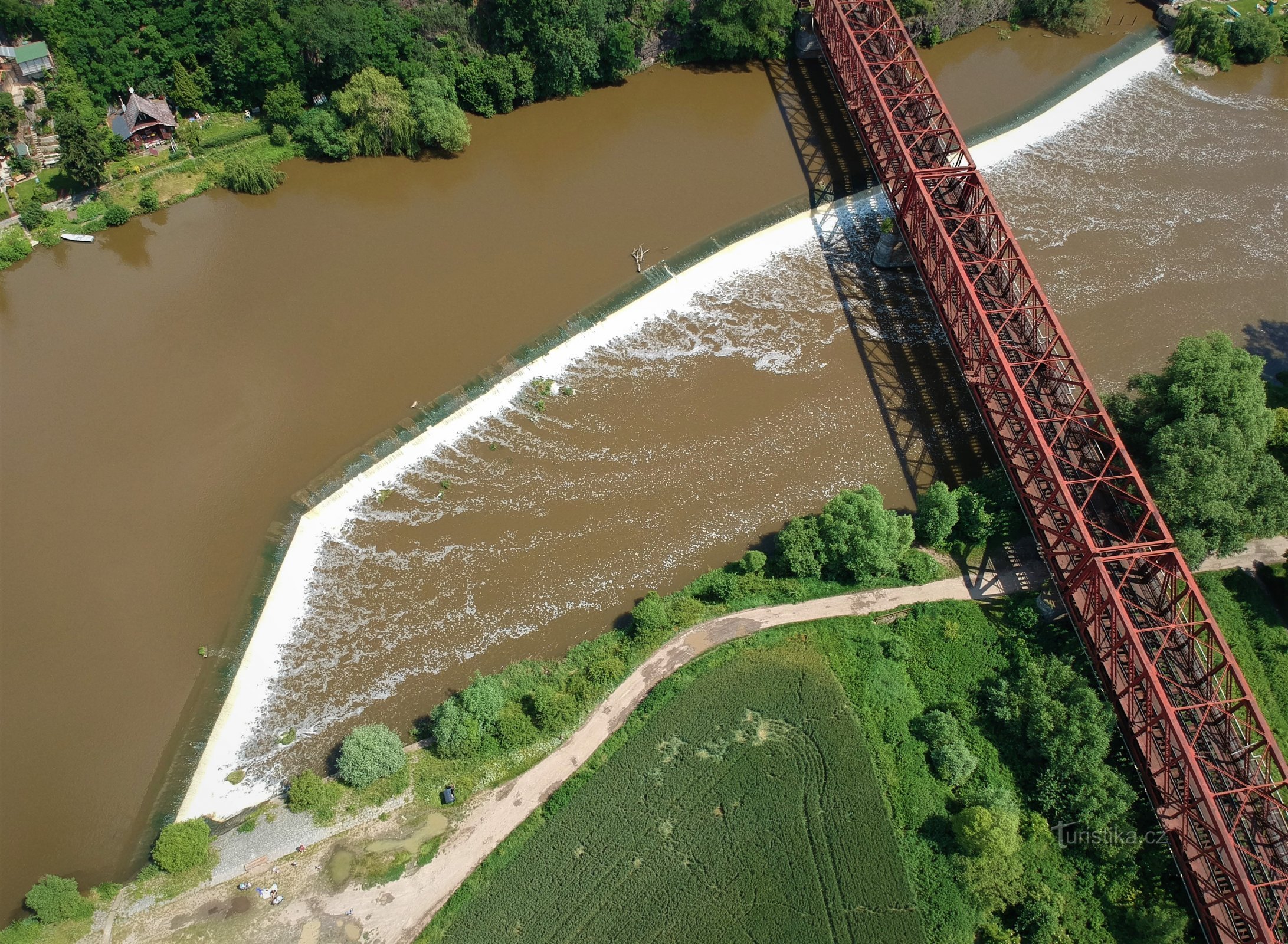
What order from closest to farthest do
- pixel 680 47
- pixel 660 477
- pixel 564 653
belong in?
pixel 564 653 < pixel 660 477 < pixel 680 47

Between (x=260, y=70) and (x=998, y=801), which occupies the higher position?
(x=260, y=70)

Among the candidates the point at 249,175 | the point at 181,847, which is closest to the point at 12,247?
the point at 249,175

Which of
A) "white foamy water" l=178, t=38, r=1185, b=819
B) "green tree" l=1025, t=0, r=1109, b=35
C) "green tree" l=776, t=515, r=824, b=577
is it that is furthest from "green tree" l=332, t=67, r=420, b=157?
"green tree" l=1025, t=0, r=1109, b=35

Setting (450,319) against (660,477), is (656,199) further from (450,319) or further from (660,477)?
(660,477)

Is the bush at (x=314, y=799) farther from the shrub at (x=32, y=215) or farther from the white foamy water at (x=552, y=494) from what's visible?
the shrub at (x=32, y=215)

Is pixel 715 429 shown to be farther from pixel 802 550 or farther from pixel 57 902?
pixel 57 902

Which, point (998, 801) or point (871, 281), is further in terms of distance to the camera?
point (871, 281)

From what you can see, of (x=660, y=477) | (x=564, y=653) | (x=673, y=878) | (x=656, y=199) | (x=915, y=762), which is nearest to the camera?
(x=673, y=878)

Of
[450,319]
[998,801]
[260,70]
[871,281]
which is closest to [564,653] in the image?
[998,801]

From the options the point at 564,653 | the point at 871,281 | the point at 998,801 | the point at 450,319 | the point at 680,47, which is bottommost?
the point at 998,801
